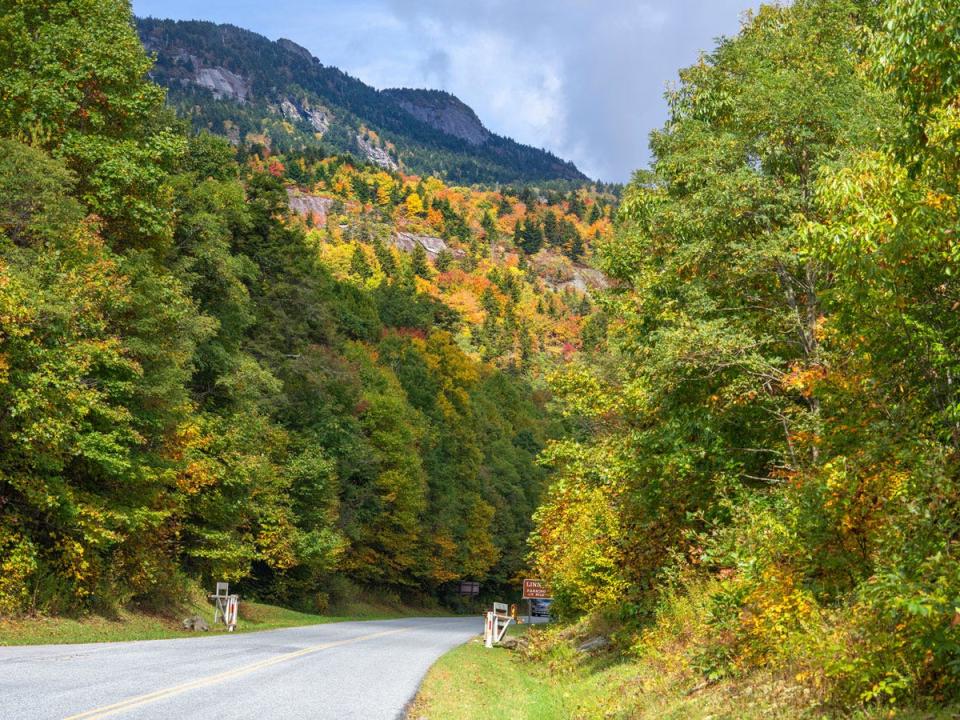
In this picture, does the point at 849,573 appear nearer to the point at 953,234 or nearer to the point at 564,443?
the point at 953,234

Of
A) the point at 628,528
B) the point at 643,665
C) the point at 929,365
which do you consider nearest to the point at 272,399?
the point at 628,528

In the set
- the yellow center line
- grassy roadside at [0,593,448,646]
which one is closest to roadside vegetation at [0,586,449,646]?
grassy roadside at [0,593,448,646]

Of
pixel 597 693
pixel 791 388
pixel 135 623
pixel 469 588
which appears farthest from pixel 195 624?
pixel 469 588

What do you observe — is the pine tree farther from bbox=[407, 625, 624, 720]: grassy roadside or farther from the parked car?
bbox=[407, 625, 624, 720]: grassy roadside

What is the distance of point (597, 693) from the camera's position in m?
13.8

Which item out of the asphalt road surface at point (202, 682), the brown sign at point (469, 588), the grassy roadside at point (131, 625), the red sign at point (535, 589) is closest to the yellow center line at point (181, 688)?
the asphalt road surface at point (202, 682)

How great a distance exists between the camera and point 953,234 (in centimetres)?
688

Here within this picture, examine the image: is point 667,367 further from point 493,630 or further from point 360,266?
point 360,266

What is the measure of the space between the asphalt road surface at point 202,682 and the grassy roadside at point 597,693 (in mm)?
830

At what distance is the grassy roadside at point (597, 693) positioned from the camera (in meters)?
8.77

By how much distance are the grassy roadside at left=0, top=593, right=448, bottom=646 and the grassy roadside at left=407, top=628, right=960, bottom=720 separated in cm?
791

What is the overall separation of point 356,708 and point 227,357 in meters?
23.5

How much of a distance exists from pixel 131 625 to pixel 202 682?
12.2 m

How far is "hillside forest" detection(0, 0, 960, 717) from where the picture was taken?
7.33 metres
